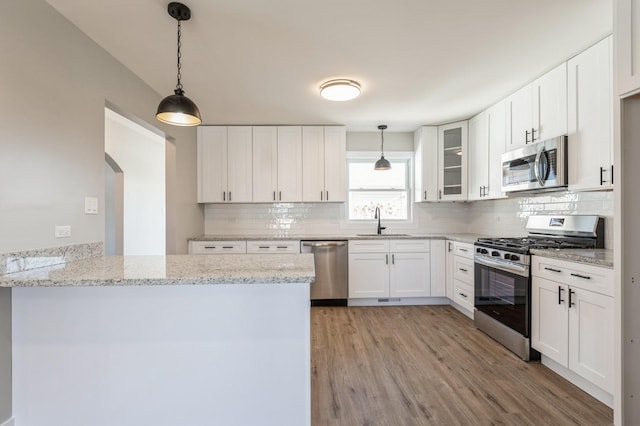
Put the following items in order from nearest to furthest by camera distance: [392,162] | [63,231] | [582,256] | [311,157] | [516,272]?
[63,231] < [582,256] < [516,272] < [311,157] < [392,162]

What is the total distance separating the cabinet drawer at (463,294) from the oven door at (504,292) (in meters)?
0.22

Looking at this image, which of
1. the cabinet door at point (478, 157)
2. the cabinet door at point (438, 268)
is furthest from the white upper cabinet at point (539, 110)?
the cabinet door at point (438, 268)

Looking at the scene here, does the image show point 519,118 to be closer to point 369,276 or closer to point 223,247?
point 369,276

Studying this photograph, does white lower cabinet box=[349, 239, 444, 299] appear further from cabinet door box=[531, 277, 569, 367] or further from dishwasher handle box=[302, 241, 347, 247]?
cabinet door box=[531, 277, 569, 367]

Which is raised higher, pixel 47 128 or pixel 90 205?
pixel 47 128

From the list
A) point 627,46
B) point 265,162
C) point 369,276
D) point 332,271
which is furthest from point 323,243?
point 627,46

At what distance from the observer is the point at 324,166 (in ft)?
13.4

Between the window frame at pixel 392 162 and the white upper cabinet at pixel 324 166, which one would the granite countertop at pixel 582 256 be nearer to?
the window frame at pixel 392 162

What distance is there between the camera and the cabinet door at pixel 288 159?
13.4ft

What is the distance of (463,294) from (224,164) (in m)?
3.45

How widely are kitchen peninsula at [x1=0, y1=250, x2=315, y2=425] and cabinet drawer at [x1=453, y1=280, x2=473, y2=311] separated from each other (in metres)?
2.55

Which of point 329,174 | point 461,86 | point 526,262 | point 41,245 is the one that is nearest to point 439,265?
point 526,262

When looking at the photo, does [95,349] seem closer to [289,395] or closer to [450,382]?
[289,395]

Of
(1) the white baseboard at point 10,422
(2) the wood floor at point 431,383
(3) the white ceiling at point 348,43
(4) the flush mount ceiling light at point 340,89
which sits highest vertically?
(3) the white ceiling at point 348,43
